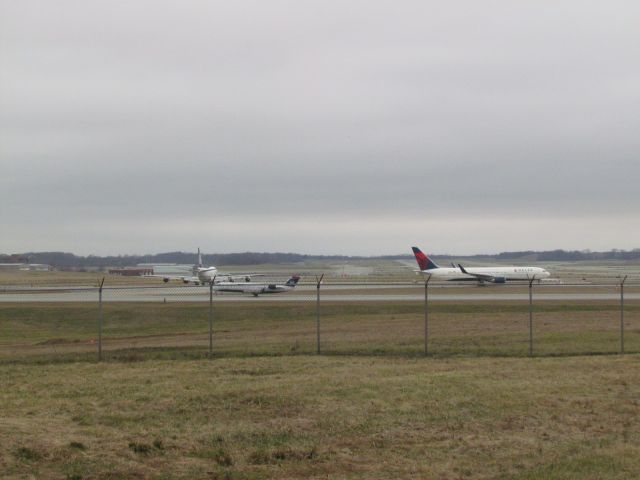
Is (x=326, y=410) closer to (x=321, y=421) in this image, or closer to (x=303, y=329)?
(x=321, y=421)

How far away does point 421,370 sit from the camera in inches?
629

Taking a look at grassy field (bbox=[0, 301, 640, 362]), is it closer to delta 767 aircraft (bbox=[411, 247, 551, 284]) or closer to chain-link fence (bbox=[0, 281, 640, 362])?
chain-link fence (bbox=[0, 281, 640, 362])

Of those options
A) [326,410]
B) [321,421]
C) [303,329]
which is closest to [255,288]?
[303,329]

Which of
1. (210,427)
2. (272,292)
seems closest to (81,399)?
(210,427)

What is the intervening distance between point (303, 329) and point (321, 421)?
17.1m

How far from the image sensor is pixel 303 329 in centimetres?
2805

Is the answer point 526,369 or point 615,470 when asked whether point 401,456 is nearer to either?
point 615,470

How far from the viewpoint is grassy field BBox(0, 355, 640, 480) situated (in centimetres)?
891

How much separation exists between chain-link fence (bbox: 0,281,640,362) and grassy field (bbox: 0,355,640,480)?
355 centimetres

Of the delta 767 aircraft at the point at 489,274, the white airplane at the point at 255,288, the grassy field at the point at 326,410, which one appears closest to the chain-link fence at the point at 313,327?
the grassy field at the point at 326,410

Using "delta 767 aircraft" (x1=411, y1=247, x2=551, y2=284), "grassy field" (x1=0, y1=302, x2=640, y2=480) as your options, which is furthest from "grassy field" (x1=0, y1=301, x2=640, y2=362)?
"delta 767 aircraft" (x1=411, y1=247, x2=551, y2=284)

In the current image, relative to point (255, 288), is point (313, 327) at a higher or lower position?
lower

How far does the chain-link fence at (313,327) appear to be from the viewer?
20016 millimetres

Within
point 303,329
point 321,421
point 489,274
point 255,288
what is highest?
point 489,274
